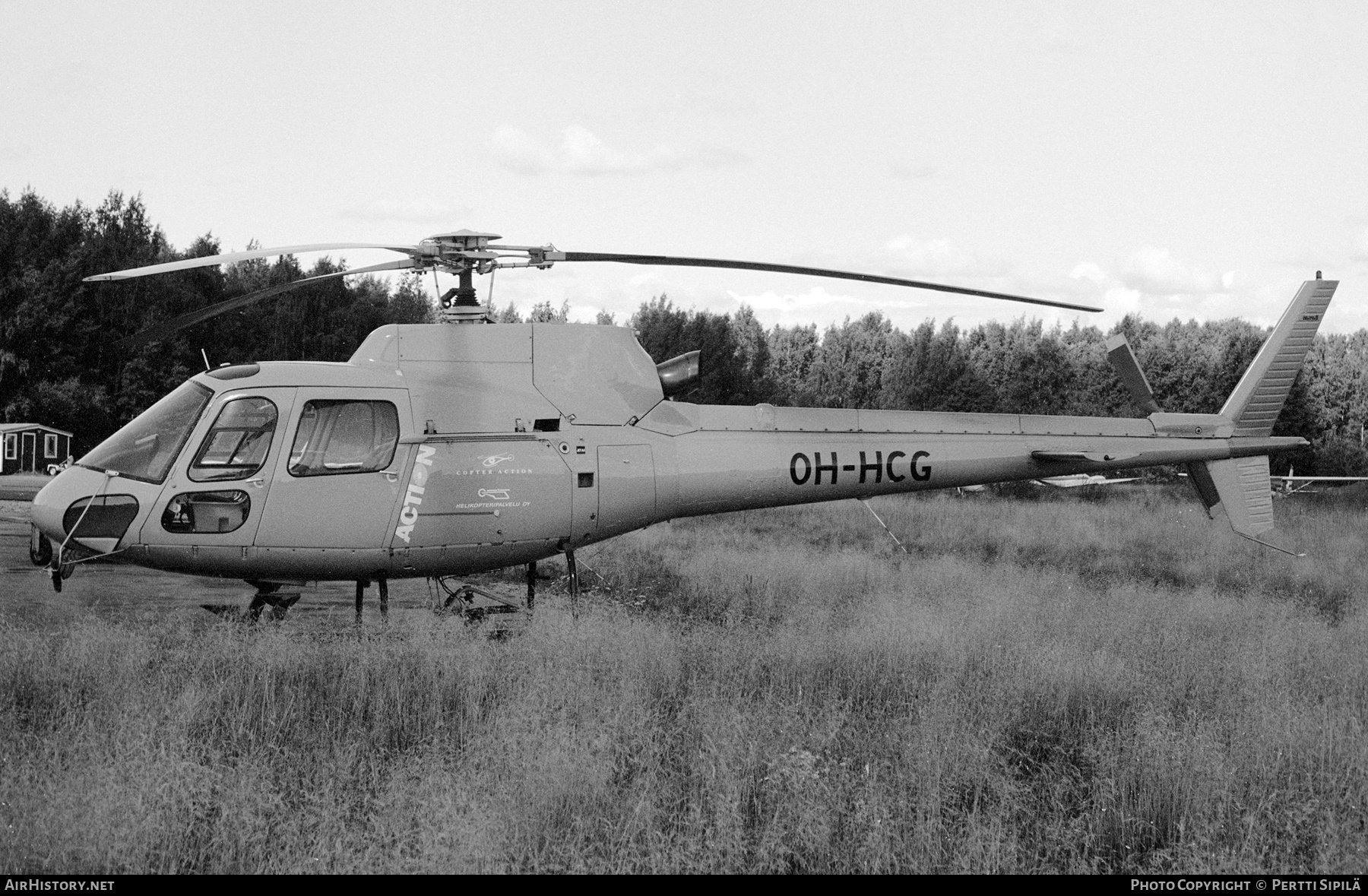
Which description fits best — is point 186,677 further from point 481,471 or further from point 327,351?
point 327,351

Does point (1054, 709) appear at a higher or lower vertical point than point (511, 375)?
lower

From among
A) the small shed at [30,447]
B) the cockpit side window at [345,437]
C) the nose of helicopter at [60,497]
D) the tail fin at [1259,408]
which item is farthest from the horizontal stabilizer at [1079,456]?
the small shed at [30,447]

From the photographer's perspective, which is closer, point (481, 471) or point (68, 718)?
point (68, 718)

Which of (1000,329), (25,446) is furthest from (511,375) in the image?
(1000,329)

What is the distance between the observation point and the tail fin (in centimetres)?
1182

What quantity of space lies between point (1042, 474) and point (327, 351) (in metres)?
40.1

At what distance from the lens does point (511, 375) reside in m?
9.64

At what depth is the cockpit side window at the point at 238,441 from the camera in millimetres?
8773

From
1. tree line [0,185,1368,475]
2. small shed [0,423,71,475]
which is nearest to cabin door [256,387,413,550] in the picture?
tree line [0,185,1368,475]

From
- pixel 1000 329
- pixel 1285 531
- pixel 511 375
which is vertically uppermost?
pixel 1000 329

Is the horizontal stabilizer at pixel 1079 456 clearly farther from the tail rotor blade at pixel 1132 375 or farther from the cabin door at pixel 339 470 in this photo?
the cabin door at pixel 339 470

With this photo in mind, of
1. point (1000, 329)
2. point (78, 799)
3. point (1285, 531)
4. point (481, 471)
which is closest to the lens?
point (78, 799)

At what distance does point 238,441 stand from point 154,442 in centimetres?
67

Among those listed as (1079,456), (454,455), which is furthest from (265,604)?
(1079,456)
